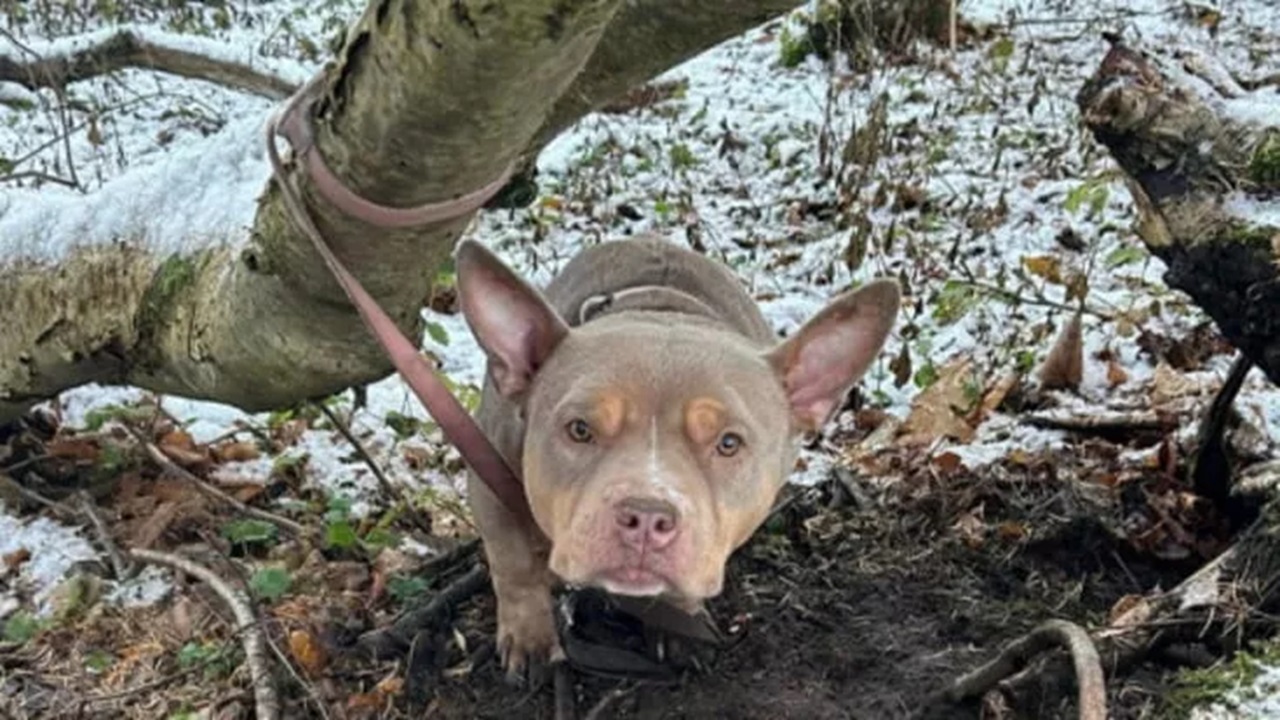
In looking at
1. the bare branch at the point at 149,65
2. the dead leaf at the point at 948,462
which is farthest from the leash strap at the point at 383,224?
the bare branch at the point at 149,65

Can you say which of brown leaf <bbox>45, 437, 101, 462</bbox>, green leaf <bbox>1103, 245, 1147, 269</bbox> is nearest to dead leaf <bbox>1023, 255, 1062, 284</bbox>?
green leaf <bbox>1103, 245, 1147, 269</bbox>

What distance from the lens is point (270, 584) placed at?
3777 mm

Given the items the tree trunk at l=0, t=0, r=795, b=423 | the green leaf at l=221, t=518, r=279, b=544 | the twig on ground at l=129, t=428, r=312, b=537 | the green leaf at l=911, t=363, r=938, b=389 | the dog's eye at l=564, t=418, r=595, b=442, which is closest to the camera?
the tree trunk at l=0, t=0, r=795, b=423

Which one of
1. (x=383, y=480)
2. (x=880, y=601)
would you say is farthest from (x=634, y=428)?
(x=383, y=480)

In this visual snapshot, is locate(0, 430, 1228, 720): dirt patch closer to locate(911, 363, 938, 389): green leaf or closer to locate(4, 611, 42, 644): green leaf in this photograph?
locate(4, 611, 42, 644): green leaf

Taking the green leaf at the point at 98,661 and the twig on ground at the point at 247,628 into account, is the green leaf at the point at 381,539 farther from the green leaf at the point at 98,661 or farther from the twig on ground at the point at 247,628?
the green leaf at the point at 98,661

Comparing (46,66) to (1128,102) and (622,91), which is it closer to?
(622,91)

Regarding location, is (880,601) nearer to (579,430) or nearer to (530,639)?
(530,639)

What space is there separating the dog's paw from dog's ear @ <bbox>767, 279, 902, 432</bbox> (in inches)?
29.5

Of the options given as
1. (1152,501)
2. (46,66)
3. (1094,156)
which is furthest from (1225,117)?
(46,66)

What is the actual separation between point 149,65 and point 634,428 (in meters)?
3.59

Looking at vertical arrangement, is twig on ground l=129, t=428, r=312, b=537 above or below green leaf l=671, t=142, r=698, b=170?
below

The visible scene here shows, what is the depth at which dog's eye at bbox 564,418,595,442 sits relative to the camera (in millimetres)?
2775

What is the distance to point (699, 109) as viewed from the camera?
8.54 metres
